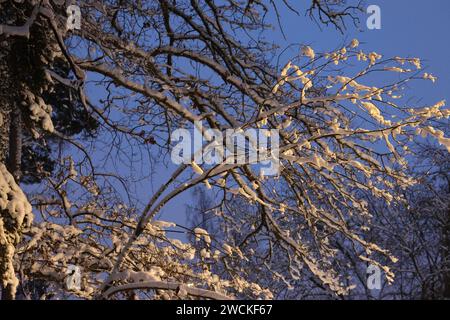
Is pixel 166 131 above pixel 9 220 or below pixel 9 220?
above

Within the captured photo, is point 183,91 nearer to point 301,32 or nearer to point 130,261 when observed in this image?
point 130,261

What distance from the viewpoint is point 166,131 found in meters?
6.98

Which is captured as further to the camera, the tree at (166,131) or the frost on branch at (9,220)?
the tree at (166,131)

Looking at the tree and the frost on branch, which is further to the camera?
the tree

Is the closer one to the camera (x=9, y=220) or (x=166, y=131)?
(x=9, y=220)

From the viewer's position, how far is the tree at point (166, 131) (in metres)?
5.55

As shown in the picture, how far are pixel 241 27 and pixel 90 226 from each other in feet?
9.24

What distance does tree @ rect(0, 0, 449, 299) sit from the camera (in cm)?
555
